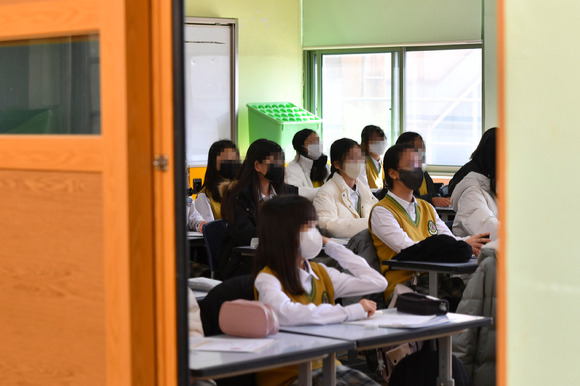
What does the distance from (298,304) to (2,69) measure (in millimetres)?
1387

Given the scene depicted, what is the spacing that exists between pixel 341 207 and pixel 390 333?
11.0ft

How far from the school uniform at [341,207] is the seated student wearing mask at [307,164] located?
5.33 feet

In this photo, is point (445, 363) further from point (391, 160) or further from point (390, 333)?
point (391, 160)

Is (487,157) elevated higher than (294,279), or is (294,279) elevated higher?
(487,157)

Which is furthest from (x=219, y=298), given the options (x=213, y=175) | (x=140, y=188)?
(x=213, y=175)

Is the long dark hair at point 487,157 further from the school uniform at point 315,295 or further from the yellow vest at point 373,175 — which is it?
the yellow vest at point 373,175

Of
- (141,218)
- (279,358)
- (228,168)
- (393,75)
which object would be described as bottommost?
(279,358)

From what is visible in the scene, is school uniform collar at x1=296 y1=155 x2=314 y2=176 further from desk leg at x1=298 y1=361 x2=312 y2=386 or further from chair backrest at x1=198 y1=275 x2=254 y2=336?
desk leg at x1=298 y1=361 x2=312 y2=386

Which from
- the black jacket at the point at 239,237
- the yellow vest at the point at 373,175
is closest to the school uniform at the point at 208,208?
the black jacket at the point at 239,237

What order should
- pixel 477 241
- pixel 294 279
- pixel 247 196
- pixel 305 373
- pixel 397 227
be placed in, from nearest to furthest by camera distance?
pixel 305 373, pixel 294 279, pixel 397 227, pixel 477 241, pixel 247 196

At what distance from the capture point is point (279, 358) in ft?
10.3

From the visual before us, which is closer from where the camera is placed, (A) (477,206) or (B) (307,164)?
(A) (477,206)

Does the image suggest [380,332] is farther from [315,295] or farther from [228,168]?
[228,168]

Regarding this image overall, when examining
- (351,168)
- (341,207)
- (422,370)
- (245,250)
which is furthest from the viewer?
(351,168)
